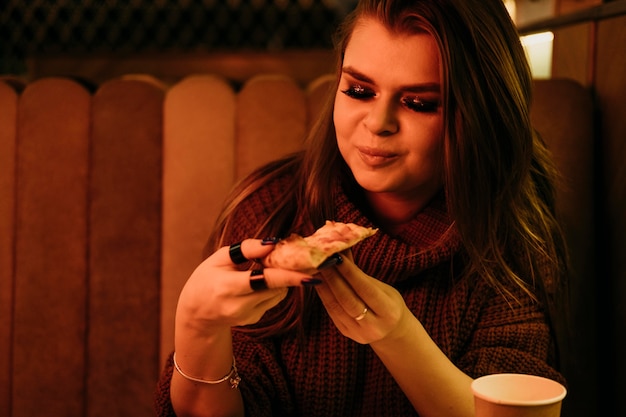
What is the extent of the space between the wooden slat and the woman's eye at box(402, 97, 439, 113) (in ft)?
2.56

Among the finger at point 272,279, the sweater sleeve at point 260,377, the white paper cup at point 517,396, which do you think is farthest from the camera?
the sweater sleeve at point 260,377

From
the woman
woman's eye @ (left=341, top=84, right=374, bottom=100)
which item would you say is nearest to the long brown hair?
the woman

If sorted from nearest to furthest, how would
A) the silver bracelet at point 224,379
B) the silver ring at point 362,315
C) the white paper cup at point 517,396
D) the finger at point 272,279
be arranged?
1. the white paper cup at point 517,396
2. the finger at point 272,279
3. the silver ring at point 362,315
4. the silver bracelet at point 224,379

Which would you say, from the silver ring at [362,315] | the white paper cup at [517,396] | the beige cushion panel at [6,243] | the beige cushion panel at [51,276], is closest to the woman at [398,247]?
the silver ring at [362,315]

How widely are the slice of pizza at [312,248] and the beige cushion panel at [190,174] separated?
75 centimetres

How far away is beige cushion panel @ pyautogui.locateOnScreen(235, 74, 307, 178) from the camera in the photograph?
5.76ft

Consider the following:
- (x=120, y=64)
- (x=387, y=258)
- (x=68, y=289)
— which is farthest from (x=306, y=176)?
(x=120, y=64)

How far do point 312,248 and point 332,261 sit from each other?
32mm

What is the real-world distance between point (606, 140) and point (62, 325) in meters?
1.42

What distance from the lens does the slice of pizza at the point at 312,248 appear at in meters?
0.91

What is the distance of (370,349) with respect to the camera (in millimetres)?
1409

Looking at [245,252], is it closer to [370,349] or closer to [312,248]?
[312,248]

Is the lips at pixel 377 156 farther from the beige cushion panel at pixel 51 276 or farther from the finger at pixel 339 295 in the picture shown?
the beige cushion panel at pixel 51 276

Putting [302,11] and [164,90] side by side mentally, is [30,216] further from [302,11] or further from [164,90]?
[302,11]
